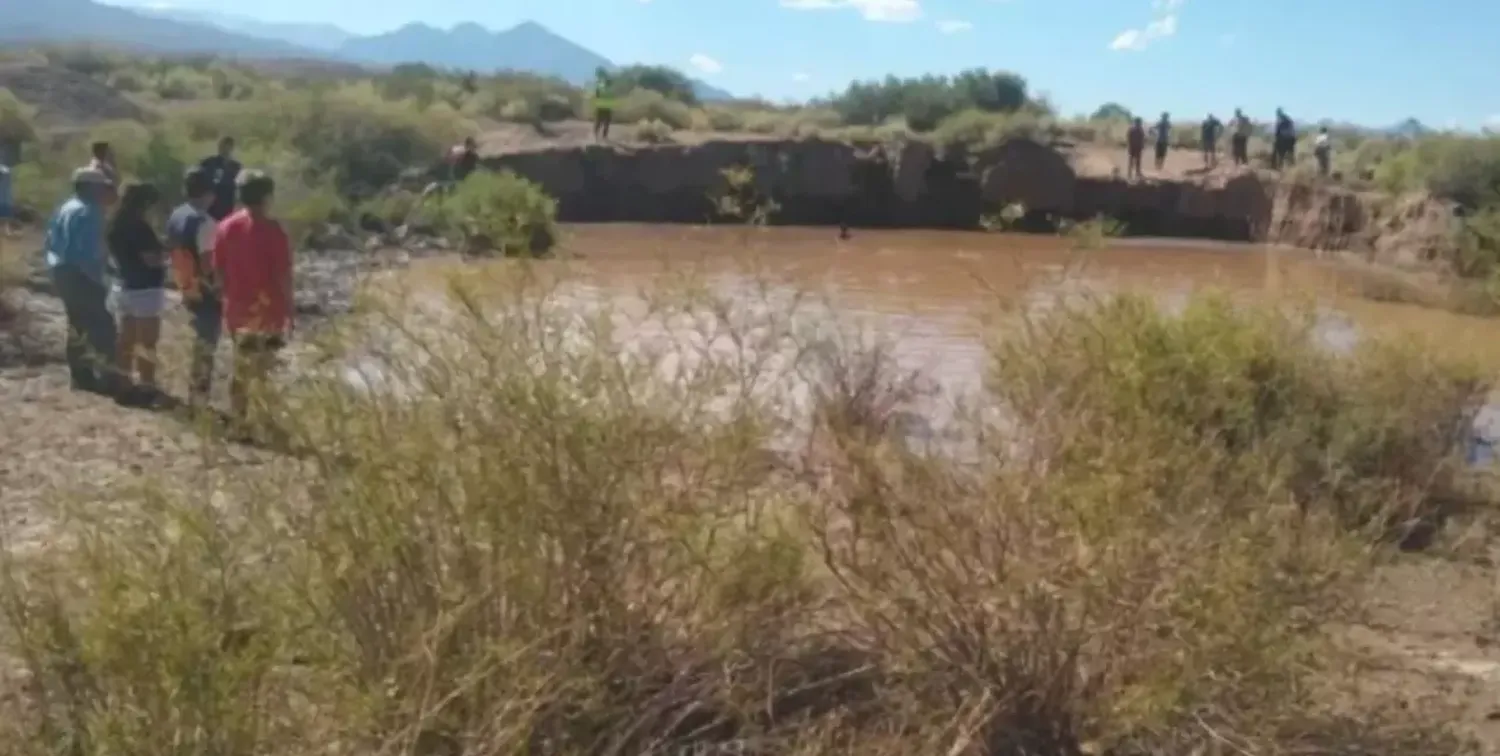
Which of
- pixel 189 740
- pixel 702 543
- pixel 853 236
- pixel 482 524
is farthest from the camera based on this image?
pixel 853 236

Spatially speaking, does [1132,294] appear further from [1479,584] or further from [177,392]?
[177,392]

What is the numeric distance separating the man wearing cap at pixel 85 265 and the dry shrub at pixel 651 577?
5.37 m

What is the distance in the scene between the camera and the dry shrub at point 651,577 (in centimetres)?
434

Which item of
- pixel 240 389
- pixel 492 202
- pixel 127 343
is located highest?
pixel 492 202

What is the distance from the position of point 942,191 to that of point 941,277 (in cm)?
1355

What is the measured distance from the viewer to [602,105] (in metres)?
36.8

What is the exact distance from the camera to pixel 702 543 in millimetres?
5270

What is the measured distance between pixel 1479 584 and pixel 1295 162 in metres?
34.1

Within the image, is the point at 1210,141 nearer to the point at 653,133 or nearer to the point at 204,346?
the point at 653,133

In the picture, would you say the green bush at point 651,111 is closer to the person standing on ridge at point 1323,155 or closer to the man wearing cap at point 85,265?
the person standing on ridge at point 1323,155

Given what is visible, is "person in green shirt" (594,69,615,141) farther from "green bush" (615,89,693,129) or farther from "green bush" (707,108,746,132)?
"green bush" (707,108,746,132)

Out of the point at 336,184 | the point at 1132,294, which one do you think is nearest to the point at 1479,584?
the point at 1132,294

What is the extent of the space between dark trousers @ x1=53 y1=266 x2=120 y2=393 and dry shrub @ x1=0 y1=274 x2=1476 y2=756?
5.40 meters

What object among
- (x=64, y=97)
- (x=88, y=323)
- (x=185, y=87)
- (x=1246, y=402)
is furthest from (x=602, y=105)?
(x=1246, y=402)
